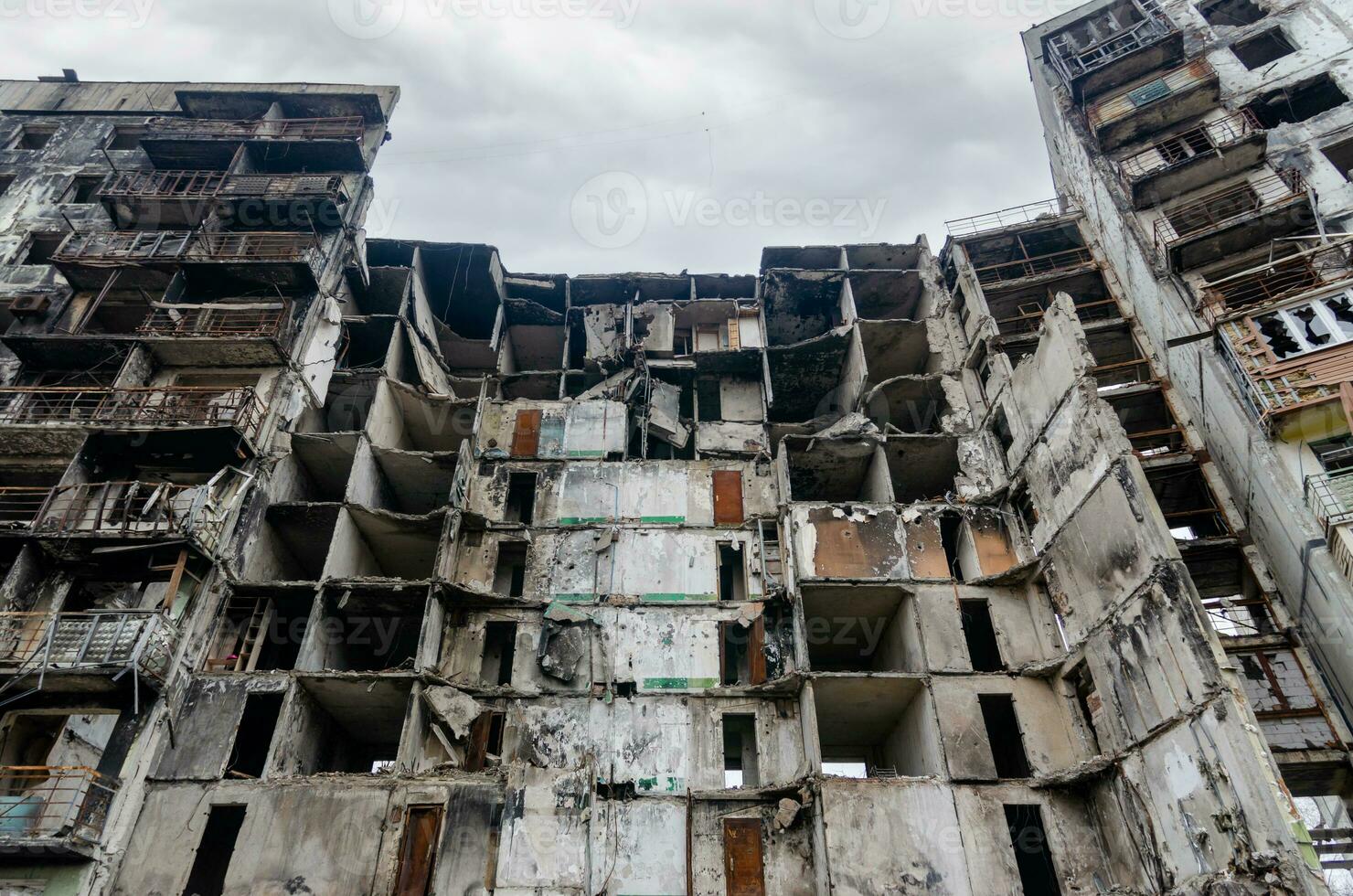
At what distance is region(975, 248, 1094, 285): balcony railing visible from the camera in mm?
34562

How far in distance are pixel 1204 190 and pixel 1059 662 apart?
21.1 m

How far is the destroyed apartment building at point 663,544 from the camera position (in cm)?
1947

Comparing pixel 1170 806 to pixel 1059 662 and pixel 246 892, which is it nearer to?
pixel 1059 662

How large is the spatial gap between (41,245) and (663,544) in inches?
1200

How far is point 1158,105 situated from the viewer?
32.9 meters

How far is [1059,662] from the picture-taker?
22047 millimetres

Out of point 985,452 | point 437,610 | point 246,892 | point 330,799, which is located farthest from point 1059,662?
point 246,892

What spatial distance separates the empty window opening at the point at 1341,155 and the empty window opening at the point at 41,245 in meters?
51.6

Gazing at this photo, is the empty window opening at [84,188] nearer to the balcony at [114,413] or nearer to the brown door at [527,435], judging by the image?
the balcony at [114,413]

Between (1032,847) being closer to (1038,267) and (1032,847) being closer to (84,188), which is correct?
(1038,267)

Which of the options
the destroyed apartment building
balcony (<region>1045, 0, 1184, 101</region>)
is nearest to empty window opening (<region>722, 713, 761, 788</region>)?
the destroyed apartment building

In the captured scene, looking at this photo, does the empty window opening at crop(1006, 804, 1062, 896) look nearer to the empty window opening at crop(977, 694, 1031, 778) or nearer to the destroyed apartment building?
the destroyed apartment building

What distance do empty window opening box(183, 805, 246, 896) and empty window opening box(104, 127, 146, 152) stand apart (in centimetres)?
3330

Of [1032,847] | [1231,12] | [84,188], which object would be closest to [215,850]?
[1032,847]
